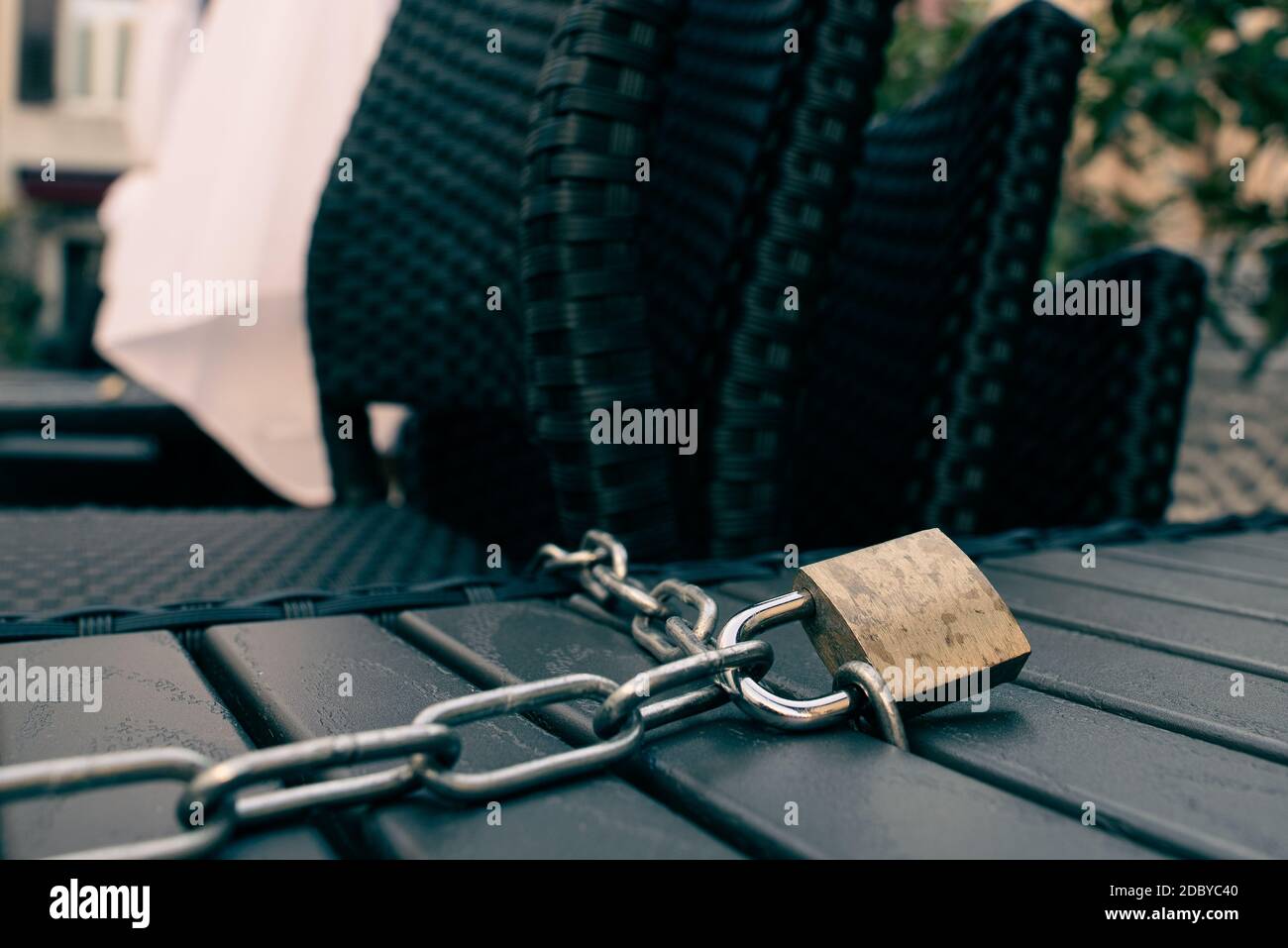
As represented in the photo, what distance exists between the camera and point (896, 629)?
0.58m

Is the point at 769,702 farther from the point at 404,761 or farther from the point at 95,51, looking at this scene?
the point at 95,51

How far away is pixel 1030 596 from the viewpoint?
94cm

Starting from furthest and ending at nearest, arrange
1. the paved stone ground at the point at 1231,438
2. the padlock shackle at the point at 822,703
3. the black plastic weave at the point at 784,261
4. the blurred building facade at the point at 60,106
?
the blurred building facade at the point at 60,106 → the paved stone ground at the point at 1231,438 → the black plastic weave at the point at 784,261 → the padlock shackle at the point at 822,703

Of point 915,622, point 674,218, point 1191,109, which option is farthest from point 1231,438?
point 915,622

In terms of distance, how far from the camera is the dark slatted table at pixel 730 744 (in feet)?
1.49

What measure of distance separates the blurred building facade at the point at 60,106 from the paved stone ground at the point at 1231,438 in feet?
34.8

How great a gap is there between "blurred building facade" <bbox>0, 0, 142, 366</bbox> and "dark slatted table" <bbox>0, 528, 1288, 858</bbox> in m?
11.4

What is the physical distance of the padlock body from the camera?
58 centimetres

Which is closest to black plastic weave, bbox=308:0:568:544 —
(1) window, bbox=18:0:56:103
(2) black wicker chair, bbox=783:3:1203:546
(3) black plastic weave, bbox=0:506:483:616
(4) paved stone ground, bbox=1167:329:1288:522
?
(3) black plastic weave, bbox=0:506:483:616

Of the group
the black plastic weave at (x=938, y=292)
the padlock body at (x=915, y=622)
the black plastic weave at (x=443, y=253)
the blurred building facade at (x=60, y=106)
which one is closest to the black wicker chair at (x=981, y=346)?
the black plastic weave at (x=938, y=292)

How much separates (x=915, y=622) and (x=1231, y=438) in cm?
306

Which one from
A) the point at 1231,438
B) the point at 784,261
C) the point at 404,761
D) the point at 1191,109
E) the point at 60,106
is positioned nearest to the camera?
the point at 404,761

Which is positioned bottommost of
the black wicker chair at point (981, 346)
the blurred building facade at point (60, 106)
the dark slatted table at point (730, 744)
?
the dark slatted table at point (730, 744)

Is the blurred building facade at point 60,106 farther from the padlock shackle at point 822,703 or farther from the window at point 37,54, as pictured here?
the padlock shackle at point 822,703
